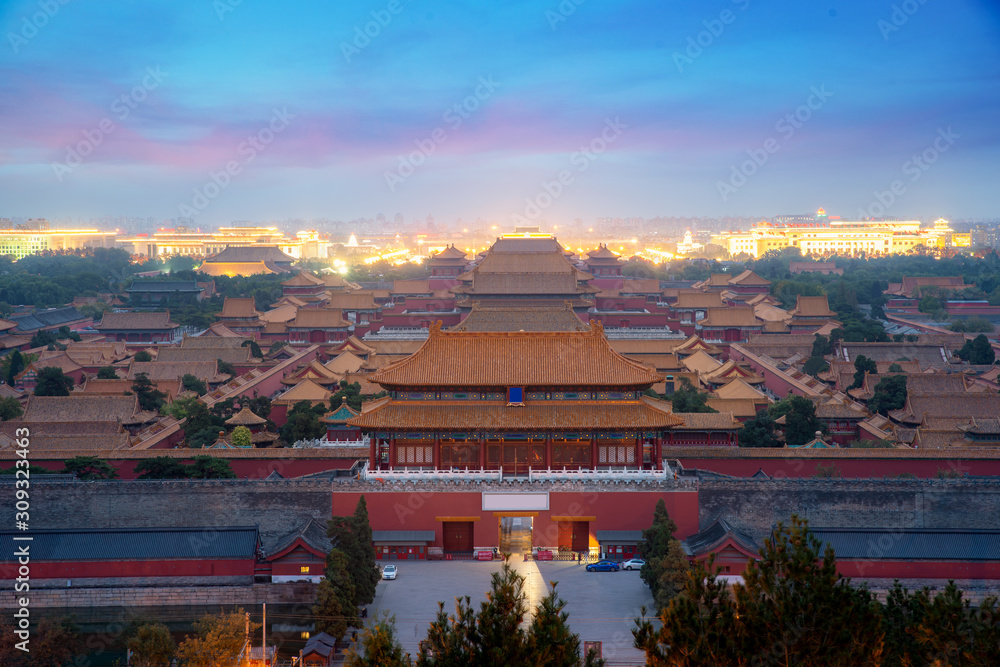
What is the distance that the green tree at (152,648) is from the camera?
1836cm

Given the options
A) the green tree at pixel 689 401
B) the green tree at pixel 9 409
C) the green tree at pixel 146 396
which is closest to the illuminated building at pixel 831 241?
the green tree at pixel 689 401

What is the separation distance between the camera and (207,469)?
28.2m

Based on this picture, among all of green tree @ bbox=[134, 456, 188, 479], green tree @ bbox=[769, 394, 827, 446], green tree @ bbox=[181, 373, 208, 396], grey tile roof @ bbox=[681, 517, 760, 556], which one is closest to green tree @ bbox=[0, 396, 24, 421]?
green tree @ bbox=[181, 373, 208, 396]

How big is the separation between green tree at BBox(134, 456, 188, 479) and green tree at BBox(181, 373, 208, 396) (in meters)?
14.6

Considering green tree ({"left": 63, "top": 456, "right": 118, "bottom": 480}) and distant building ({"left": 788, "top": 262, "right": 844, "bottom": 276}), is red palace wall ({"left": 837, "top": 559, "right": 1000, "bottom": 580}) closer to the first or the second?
green tree ({"left": 63, "top": 456, "right": 118, "bottom": 480})

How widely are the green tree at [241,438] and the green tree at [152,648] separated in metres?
14.1

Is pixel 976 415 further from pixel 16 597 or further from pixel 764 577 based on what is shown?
pixel 16 597

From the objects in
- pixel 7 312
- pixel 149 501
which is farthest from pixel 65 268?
pixel 149 501

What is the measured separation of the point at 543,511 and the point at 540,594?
3495 millimetres

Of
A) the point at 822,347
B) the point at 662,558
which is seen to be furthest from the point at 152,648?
the point at 822,347

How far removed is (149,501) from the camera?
2694cm

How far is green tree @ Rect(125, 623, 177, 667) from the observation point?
1836cm

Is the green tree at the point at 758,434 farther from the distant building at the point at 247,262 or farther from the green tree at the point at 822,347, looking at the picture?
the distant building at the point at 247,262

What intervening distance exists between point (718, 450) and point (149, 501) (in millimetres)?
16186
